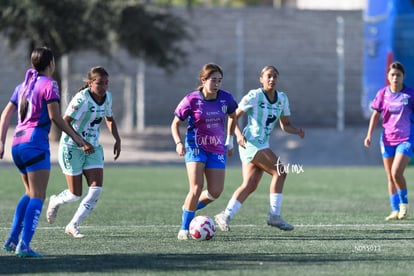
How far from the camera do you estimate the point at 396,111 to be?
14438 mm

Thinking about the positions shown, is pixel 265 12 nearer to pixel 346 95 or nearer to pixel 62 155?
pixel 346 95

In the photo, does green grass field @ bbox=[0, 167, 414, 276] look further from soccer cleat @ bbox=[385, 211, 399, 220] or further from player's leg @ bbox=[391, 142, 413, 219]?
player's leg @ bbox=[391, 142, 413, 219]

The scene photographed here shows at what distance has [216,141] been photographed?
38.7 ft

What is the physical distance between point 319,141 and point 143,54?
277 inches

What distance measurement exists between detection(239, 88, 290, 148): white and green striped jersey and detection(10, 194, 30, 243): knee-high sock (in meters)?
3.43

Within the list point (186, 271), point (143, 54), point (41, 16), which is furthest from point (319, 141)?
point (186, 271)

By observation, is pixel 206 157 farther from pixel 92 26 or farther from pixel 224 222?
pixel 92 26

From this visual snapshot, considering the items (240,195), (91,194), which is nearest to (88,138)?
(91,194)

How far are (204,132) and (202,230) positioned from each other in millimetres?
1232

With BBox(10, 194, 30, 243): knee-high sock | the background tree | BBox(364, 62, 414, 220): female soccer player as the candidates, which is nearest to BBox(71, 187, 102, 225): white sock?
BBox(10, 194, 30, 243): knee-high sock

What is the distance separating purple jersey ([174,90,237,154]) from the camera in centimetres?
1172

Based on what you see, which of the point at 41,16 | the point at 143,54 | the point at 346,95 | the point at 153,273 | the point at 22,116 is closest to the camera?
the point at 153,273

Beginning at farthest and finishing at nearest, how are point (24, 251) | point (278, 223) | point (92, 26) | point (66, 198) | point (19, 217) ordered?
point (92, 26) < point (278, 223) < point (66, 198) < point (19, 217) < point (24, 251)

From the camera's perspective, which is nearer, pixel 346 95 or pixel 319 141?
pixel 319 141
